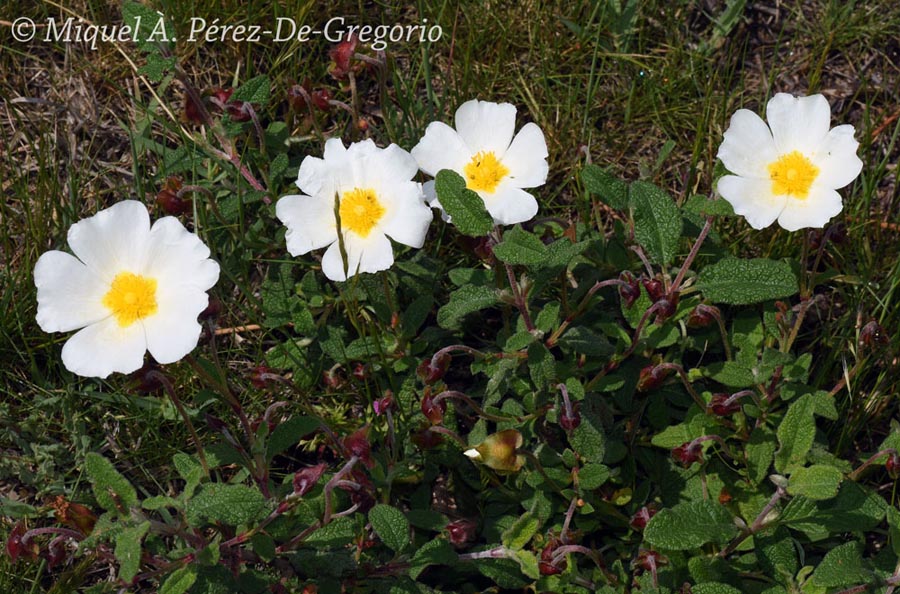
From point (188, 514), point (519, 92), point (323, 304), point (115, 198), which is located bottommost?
point (188, 514)

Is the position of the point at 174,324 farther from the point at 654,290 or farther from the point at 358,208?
the point at 654,290

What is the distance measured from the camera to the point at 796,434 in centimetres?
274

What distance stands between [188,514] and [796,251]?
2169mm

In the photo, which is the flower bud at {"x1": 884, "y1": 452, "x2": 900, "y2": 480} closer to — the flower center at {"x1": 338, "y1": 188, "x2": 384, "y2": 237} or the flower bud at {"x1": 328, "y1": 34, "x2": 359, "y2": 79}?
the flower center at {"x1": 338, "y1": 188, "x2": 384, "y2": 237}

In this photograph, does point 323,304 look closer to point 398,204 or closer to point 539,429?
point 398,204

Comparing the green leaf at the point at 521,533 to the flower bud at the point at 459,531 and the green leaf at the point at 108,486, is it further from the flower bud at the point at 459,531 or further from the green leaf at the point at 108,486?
the green leaf at the point at 108,486

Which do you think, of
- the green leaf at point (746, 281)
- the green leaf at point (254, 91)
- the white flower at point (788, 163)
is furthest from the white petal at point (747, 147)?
the green leaf at point (254, 91)

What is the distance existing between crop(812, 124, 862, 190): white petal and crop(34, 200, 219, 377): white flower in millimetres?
1747

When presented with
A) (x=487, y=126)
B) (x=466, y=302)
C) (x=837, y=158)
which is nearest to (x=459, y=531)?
(x=466, y=302)

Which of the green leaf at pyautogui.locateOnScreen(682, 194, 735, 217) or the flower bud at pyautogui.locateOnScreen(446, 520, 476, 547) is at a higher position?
the green leaf at pyautogui.locateOnScreen(682, 194, 735, 217)

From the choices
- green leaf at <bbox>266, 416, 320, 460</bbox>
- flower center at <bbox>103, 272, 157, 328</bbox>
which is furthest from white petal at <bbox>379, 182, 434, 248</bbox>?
flower center at <bbox>103, 272, 157, 328</bbox>

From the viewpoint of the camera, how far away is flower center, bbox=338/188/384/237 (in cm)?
292

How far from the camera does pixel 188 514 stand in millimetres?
2504

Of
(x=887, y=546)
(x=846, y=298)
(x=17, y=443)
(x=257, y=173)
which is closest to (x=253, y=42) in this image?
(x=257, y=173)
